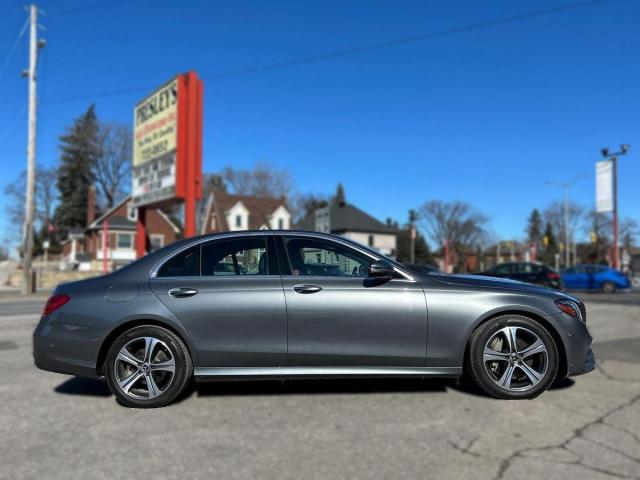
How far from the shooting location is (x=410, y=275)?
4246 mm

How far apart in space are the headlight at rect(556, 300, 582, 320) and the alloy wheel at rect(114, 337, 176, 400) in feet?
10.8

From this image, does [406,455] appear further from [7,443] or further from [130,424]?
[7,443]

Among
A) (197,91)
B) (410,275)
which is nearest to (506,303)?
(410,275)

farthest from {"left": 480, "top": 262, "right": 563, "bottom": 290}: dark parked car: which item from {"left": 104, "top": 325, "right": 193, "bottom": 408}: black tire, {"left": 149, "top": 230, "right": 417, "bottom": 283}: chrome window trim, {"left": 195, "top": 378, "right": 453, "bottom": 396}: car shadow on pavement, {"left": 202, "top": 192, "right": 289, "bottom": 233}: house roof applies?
{"left": 202, "top": 192, "right": 289, "bottom": 233}: house roof

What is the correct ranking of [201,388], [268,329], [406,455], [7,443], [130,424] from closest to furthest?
[406,455] → [7,443] → [130,424] → [268,329] → [201,388]

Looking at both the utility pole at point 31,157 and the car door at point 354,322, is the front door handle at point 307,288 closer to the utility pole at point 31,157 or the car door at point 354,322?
the car door at point 354,322

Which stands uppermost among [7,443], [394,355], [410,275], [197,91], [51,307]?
[197,91]

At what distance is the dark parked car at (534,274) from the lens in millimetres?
18172

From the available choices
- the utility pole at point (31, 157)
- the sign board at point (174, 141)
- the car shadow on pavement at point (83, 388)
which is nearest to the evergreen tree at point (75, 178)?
the utility pole at point (31, 157)

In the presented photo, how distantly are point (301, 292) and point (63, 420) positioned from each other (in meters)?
2.07

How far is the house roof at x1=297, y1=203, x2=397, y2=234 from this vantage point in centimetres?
6062

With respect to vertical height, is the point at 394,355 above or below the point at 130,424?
above

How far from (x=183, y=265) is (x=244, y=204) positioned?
53.2 metres

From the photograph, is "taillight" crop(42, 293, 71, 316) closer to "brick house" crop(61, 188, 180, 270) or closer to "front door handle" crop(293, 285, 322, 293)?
"front door handle" crop(293, 285, 322, 293)
